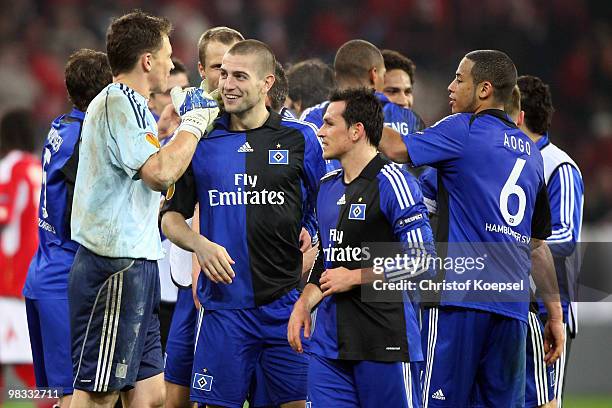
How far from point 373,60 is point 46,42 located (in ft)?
22.7

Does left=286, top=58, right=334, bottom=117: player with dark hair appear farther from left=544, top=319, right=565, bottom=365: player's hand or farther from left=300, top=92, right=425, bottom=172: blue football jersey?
left=544, top=319, right=565, bottom=365: player's hand

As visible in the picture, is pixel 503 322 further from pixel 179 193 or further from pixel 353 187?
pixel 179 193

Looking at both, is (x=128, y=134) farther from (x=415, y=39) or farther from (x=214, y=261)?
(x=415, y=39)

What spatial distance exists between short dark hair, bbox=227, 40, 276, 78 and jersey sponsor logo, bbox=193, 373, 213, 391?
1.62 meters

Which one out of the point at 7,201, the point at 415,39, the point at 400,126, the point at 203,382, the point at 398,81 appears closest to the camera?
the point at 203,382

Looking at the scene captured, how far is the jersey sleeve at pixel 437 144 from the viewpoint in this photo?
556 cm

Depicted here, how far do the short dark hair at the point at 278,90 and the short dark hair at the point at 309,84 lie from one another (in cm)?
153

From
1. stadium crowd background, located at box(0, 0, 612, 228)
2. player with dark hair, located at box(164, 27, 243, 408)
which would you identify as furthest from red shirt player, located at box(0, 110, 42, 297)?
stadium crowd background, located at box(0, 0, 612, 228)

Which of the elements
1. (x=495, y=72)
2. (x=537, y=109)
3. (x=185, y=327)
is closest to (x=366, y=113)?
(x=495, y=72)

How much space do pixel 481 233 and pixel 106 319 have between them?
6.68 feet

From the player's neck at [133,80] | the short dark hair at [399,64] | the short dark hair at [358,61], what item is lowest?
the player's neck at [133,80]

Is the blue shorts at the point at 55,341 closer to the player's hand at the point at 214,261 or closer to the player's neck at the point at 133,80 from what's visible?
the player's hand at the point at 214,261

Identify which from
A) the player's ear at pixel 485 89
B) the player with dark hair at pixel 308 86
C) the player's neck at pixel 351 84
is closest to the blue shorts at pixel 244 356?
the player's ear at pixel 485 89

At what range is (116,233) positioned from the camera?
5.04m
